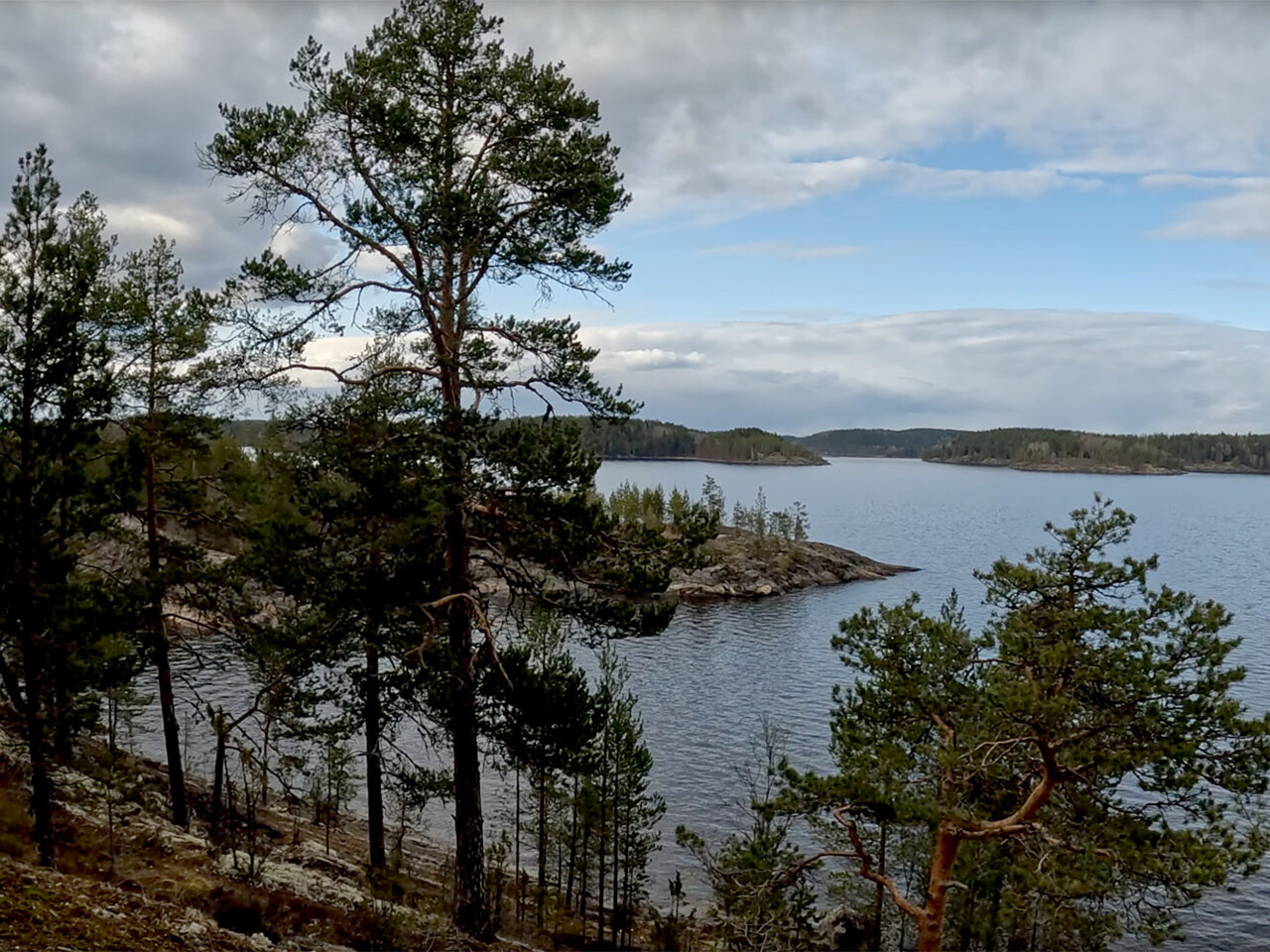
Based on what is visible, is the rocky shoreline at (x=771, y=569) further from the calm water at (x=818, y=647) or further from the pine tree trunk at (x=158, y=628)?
the pine tree trunk at (x=158, y=628)

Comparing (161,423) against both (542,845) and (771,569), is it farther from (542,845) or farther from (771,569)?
(771,569)

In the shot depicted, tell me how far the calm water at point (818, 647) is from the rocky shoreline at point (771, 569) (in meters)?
2.68

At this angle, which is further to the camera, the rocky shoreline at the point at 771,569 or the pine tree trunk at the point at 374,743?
the rocky shoreline at the point at 771,569

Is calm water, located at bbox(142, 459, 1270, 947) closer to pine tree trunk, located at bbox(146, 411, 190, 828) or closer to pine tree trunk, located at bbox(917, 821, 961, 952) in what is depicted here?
pine tree trunk, located at bbox(146, 411, 190, 828)

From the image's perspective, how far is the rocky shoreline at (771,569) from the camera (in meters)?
67.1

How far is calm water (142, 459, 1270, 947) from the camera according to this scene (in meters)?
25.8

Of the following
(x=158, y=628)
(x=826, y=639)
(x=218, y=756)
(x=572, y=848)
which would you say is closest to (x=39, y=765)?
(x=218, y=756)

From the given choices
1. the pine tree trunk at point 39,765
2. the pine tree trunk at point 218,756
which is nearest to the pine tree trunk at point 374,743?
the pine tree trunk at point 218,756

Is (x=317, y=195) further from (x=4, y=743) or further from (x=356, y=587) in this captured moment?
(x=4, y=743)

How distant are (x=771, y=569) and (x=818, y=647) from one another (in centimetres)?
2446

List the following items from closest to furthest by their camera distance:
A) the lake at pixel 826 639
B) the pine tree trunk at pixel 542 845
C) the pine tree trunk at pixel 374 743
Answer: the pine tree trunk at pixel 374 743, the pine tree trunk at pixel 542 845, the lake at pixel 826 639

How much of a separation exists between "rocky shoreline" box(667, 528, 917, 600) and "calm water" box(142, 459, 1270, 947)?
8.80ft

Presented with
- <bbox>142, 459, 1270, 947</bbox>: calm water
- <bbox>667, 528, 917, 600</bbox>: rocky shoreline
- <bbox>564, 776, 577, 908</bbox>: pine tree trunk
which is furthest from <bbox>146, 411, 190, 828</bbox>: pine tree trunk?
<bbox>667, 528, 917, 600</bbox>: rocky shoreline

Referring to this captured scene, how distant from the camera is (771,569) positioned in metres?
70.9
